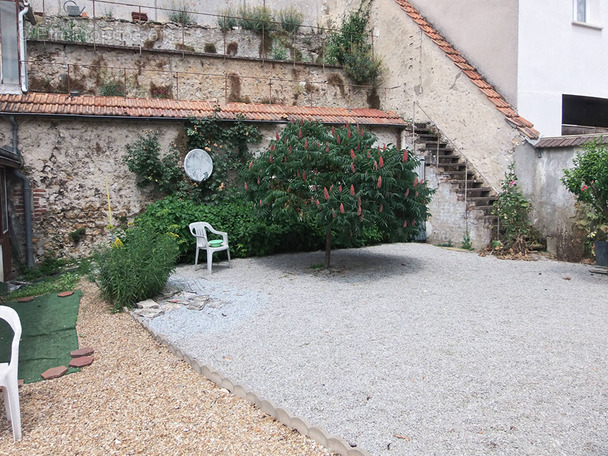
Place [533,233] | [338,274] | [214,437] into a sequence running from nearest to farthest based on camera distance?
[214,437]
[338,274]
[533,233]

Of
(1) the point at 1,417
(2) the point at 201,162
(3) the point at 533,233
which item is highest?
(2) the point at 201,162

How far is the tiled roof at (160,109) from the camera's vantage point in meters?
8.42

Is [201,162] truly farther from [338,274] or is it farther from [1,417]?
[1,417]

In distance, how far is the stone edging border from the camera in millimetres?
2629

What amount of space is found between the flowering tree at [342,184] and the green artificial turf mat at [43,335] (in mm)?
3233

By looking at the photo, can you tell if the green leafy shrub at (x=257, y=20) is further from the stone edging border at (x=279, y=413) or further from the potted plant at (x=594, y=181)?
the stone edging border at (x=279, y=413)

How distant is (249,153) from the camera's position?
9.85 m

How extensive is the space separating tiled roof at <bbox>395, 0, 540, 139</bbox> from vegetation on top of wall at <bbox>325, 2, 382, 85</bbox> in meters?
1.34

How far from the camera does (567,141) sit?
8500 millimetres

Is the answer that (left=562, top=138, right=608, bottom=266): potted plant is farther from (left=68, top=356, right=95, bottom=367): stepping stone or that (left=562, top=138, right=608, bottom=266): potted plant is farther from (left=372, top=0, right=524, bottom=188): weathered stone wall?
(left=68, top=356, right=95, bottom=367): stepping stone

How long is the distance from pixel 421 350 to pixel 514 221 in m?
6.04

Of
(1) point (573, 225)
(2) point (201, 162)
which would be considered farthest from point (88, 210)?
(1) point (573, 225)

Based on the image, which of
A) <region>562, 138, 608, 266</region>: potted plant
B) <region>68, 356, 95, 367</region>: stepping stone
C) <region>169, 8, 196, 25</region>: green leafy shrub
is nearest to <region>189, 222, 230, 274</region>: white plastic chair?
<region>68, 356, 95, 367</region>: stepping stone

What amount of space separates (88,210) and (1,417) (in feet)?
20.5
